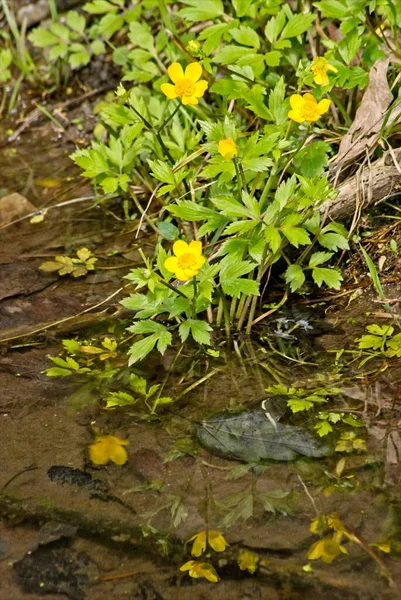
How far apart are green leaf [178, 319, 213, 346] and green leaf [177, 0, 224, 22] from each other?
1606mm

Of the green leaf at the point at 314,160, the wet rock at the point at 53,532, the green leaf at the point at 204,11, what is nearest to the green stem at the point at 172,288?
the green leaf at the point at 314,160

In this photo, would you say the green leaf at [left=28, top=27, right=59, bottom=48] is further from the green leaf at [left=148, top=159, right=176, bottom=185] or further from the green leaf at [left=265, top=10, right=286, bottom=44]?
the green leaf at [left=148, top=159, right=176, bottom=185]

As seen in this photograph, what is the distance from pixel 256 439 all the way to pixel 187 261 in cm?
63

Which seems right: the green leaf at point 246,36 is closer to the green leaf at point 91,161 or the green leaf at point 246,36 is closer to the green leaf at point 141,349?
the green leaf at point 91,161

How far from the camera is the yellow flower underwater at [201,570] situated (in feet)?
6.66

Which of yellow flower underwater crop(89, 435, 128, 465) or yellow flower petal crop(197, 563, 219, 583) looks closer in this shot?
yellow flower petal crop(197, 563, 219, 583)

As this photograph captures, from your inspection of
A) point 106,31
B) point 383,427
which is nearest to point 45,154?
point 106,31

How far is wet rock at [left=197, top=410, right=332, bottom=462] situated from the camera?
2.41m

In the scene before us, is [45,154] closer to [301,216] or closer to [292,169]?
[292,169]

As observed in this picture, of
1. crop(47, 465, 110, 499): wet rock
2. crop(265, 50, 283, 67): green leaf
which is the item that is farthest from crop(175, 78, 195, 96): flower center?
crop(47, 465, 110, 499): wet rock

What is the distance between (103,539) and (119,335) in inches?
43.6

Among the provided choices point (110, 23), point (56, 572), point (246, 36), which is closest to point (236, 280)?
point (56, 572)

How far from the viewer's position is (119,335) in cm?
314

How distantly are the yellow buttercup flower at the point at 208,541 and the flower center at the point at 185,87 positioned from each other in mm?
1556
